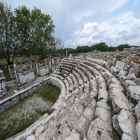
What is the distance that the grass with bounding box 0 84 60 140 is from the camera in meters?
4.14

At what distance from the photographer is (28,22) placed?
1462cm

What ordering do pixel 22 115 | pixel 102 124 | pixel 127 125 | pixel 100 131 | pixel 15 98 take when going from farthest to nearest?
pixel 15 98, pixel 22 115, pixel 102 124, pixel 100 131, pixel 127 125

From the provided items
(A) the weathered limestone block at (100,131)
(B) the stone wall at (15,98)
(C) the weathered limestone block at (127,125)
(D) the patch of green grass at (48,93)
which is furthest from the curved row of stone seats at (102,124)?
(B) the stone wall at (15,98)

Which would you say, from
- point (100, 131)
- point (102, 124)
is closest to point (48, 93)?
point (102, 124)

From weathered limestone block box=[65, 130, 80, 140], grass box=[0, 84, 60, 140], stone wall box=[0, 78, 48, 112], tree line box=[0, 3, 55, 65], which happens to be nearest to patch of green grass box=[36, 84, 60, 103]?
grass box=[0, 84, 60, 140]

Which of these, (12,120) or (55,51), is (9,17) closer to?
(55,51)

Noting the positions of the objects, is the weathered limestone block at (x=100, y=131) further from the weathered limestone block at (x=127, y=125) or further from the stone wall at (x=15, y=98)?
the stone wall at (x=15, y=98)

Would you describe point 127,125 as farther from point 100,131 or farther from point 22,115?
point 22,115

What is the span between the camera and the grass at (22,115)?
13.6ft

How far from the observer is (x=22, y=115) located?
16.0 ft

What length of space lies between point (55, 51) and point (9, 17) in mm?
7712

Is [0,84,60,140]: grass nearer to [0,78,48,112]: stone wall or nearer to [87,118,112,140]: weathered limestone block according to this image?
[0,78,48,112]: stone wall

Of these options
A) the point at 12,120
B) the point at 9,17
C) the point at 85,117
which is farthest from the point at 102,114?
the point at 9,17

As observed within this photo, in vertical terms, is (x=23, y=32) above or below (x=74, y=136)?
above
